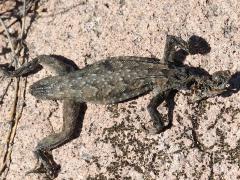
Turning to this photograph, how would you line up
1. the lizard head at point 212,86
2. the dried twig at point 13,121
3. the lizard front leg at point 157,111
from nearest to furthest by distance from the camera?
the lizard head at point 212,86 < the lizard front leg at point 157,111 < the dried twig at point 13,121

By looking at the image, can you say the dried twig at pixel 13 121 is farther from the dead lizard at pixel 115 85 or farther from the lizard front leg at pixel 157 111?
the lizard front leg at pixel 157 111

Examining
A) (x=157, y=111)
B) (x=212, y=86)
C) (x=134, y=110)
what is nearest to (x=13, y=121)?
(x=134, y=110)

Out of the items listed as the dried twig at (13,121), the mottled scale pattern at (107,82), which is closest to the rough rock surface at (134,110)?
the dried twig at (13,121)

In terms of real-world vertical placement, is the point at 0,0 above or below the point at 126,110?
above

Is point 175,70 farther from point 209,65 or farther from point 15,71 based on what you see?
point 15,71

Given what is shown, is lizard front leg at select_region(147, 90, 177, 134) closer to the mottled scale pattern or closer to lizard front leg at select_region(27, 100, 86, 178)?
the mottled scale pattern

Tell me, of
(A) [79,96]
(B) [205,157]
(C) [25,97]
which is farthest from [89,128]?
(B) [205,157]
